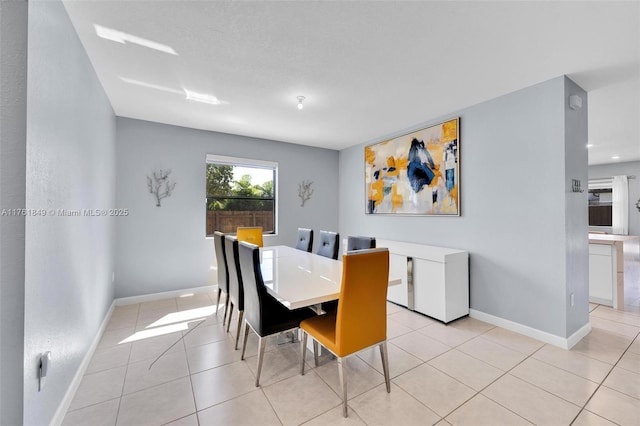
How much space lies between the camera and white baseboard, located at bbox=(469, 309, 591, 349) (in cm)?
245

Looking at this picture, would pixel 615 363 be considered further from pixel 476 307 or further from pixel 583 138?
pixel 583 138

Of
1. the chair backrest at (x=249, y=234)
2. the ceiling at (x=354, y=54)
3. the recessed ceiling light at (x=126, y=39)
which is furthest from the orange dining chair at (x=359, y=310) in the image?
the chair backrest at (x=249, y=234)

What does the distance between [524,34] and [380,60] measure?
0.99 metres

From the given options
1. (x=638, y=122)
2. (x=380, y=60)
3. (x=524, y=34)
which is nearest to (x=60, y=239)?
(x=380, y=60)

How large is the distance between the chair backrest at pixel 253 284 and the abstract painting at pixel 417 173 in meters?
2.57

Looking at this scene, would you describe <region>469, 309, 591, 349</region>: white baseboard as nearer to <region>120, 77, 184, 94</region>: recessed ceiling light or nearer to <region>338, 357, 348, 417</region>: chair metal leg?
<region>338, 357, 348, 417</region>: chair metal leg

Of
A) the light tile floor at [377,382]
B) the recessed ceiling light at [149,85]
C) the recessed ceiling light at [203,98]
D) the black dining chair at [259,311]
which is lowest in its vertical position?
the light tile floor at [377,382]

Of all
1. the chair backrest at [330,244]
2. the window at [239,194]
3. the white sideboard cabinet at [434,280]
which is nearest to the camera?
the white sideboard cabinet at [434,280]

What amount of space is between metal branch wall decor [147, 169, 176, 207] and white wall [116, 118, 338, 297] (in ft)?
0.20

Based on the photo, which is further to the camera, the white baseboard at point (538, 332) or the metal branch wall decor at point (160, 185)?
the metal branch wall decor at point (160, 185)

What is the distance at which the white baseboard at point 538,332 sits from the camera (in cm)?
245

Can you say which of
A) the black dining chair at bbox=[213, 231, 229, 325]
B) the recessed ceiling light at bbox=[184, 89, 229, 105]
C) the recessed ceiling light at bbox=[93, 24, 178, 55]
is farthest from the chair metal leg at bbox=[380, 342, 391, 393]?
the recessed ceiling light at bbox=[184, 89, 229, 105]

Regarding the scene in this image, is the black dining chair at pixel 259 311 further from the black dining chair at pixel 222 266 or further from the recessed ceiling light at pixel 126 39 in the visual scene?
the recessed ceiling light at pixel 126 39

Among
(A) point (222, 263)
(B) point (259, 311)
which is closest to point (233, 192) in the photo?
(A) point (222, 263)
